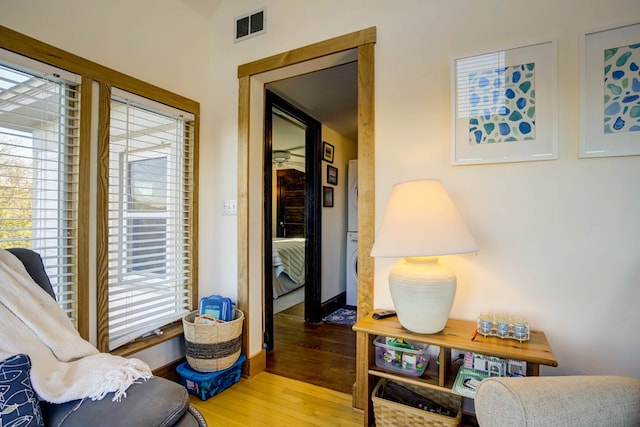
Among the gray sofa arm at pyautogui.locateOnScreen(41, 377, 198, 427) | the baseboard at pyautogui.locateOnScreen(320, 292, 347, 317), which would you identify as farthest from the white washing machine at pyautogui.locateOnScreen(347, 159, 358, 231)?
the gray sofa arm at pyautogui.locateOnScreen(41, 377, 198, 427)

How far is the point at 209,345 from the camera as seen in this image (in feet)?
6.55

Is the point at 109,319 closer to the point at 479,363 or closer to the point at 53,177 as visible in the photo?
the point at 53,177

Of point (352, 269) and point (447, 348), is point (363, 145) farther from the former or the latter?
point (352, 269)

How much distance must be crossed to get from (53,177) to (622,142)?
270 cm

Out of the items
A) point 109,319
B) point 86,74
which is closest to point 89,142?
point 86,74

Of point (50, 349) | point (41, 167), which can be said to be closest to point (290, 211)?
point (41, 167)

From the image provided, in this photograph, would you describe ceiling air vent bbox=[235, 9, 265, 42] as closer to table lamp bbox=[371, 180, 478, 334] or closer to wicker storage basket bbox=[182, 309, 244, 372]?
table lamp bbox=[371, 180, 478, 334]

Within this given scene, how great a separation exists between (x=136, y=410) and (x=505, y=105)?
75.0 inches

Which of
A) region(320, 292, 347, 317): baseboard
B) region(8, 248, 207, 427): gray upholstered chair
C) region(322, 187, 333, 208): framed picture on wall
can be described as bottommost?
region(320, 292, 347, 317): baseboard

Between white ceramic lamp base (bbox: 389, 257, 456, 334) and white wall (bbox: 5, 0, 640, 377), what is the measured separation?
0.87 feet

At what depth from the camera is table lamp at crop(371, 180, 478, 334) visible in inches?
55.2

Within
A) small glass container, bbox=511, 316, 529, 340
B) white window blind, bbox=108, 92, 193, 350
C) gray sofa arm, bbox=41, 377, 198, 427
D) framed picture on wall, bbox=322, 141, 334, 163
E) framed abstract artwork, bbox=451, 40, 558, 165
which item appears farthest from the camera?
framed picture on wall, bbox=322, 141, 334, 163

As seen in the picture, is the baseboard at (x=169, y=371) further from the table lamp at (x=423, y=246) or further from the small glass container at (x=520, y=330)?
the small glass container at (x=520, y=330)

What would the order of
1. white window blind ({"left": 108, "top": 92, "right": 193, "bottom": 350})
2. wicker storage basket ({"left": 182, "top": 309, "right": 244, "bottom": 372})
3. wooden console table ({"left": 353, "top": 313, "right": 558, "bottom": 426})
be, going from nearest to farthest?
wooden console table ({"left": 353, "top": 313, "right": 558, "bottom": 426})
white window blind ({"left": 108, "top": 92, "right": 193, "bottom": 350})
wicker storage basket ({"left": 182, "top": 309, "right": 244, "bottom": 372})
